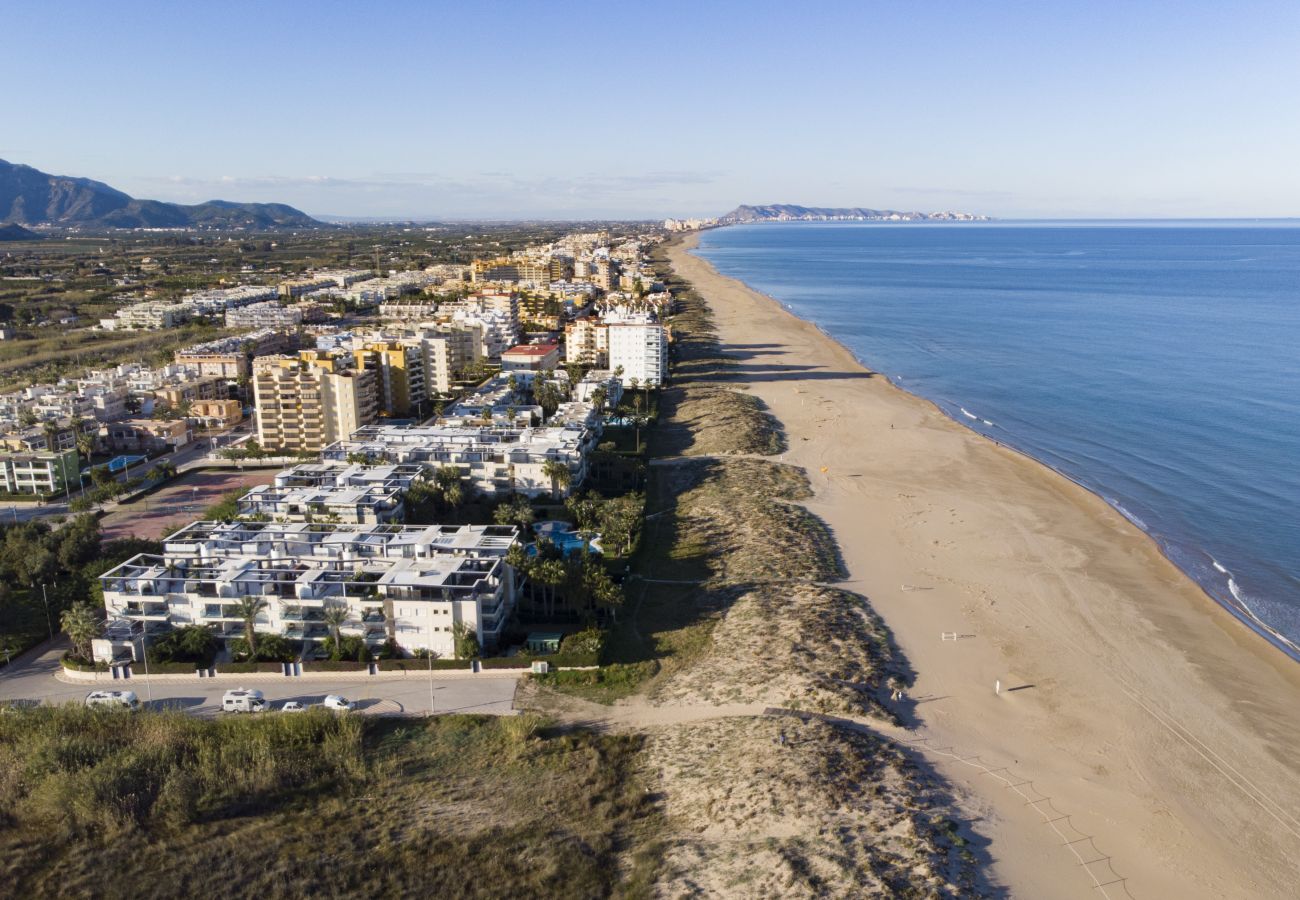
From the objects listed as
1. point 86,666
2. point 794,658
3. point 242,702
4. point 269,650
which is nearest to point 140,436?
point 86,666

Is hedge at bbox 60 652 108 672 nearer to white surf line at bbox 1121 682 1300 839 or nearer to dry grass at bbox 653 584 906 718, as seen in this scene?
dry grass at bbox 653 584 906 718

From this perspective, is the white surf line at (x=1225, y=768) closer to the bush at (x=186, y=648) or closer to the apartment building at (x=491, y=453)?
the apartment building at (x=491, y=453)

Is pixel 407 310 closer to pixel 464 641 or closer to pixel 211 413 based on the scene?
pixel 211 413

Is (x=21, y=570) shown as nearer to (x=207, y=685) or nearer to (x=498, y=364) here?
(x=207, y=685)

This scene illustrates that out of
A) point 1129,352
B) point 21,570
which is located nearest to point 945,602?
point 21,570

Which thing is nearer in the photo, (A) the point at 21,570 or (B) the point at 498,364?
(A) the point at 21,570

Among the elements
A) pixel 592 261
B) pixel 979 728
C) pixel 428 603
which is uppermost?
pixel 592 261

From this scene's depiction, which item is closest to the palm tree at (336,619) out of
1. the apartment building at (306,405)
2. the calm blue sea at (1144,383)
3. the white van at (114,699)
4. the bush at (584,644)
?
the white van at (114,699)
